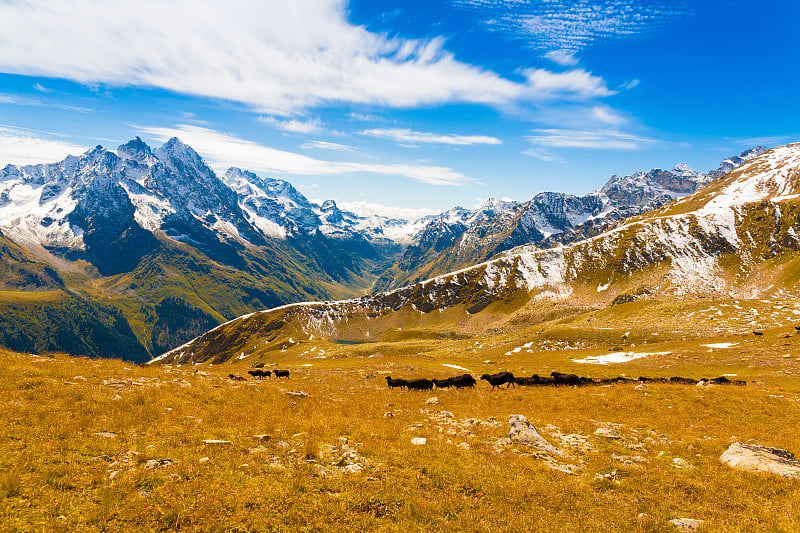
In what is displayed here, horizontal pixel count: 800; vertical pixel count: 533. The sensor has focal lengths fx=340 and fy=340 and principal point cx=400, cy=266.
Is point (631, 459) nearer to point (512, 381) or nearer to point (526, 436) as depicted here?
point (526, 436)

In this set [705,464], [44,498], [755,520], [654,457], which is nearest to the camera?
[44,498]

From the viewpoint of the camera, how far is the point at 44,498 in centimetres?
918

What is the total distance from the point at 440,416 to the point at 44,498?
66.2 feet

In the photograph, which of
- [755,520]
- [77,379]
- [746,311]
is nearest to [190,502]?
[77,379]

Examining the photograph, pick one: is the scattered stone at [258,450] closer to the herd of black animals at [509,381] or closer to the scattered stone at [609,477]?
the scattered stone at [609,477]

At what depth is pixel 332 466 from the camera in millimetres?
13781

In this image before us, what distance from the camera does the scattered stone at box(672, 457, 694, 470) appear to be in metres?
16.2

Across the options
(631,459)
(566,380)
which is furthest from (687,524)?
(566,380)

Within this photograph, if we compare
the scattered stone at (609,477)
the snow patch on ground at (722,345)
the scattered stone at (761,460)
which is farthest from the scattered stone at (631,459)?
the snow patch on ground at (722,345)

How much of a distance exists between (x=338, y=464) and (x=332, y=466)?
41cm

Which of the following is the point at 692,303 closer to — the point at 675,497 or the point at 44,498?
the point at 675,497

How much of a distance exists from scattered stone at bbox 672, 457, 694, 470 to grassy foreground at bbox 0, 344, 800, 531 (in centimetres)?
5

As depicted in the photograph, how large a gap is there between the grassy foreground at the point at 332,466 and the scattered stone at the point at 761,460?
693 mm

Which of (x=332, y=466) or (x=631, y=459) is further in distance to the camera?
(x=631, y=459)
